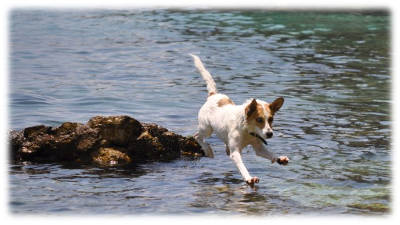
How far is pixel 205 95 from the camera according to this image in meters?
17.2

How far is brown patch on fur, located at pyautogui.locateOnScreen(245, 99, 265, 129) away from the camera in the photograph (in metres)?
8.80

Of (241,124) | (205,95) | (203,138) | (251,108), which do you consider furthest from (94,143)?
(205,95)

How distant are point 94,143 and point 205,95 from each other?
653 centimetres

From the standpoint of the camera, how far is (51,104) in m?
15.7

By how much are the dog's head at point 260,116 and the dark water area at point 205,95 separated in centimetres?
94

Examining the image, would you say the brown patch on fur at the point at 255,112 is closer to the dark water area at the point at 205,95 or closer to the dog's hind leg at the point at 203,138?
the dark water area at the point at 205,95

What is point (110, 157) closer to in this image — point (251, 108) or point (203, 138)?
point (203, 138)

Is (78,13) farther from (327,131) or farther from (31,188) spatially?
(31,188)

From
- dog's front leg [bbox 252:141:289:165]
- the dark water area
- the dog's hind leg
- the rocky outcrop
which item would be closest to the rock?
the rocky outcrop

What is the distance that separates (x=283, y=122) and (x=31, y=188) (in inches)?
249

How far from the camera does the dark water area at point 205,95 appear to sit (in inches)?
360

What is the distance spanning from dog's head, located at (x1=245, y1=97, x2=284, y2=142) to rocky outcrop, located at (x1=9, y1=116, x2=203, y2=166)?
269 cm

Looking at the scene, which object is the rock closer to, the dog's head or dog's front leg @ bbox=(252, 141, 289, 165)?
dog's front leg @ bbox=(252, 141, 289, 165)

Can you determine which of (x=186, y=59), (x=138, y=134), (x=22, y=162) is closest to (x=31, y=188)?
(x=22, y=162)
